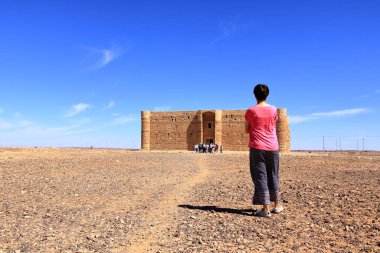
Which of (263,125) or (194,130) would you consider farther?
(194,130)

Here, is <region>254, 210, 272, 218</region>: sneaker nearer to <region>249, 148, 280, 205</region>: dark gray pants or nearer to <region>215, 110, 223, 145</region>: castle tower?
<region>249, 148, 280, 205</region>: dark gray pants

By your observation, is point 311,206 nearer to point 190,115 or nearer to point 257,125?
point 257,125

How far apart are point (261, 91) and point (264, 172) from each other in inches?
57.3

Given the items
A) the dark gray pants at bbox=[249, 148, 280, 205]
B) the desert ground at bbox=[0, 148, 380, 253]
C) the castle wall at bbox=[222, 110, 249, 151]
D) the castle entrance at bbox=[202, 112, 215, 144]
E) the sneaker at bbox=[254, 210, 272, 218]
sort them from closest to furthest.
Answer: the desert ground at bbox=[0, 148, 380, 253] < the sneaker at bbox=[254, 210, 272, 218] < the dark gray pants at bbox=[249, 148, 280, 205] < the castle wall at bbox=[222, 110, 249, 151] < the castle entrance at bbox=[202, 112, 215, 144]

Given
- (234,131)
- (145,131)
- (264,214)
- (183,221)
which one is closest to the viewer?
(183,221)

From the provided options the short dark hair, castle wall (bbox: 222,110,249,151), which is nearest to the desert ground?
the short dark hair

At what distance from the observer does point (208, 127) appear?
187 ft

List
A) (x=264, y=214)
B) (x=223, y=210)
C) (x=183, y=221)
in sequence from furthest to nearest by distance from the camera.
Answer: (x=223, y=210), (x=264, y=214), (x=183, y=221)

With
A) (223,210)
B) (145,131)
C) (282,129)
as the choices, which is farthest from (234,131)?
(223,210)

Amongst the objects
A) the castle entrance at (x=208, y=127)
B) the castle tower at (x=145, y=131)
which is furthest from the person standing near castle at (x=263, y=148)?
the castle tower at (x=145, y=131)

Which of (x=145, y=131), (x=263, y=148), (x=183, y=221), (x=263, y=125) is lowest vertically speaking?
(x=183, y=221)

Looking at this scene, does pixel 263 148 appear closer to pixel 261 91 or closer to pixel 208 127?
pixel 261 91

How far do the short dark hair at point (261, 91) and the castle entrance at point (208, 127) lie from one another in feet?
164

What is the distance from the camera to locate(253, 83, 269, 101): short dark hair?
6.39m
